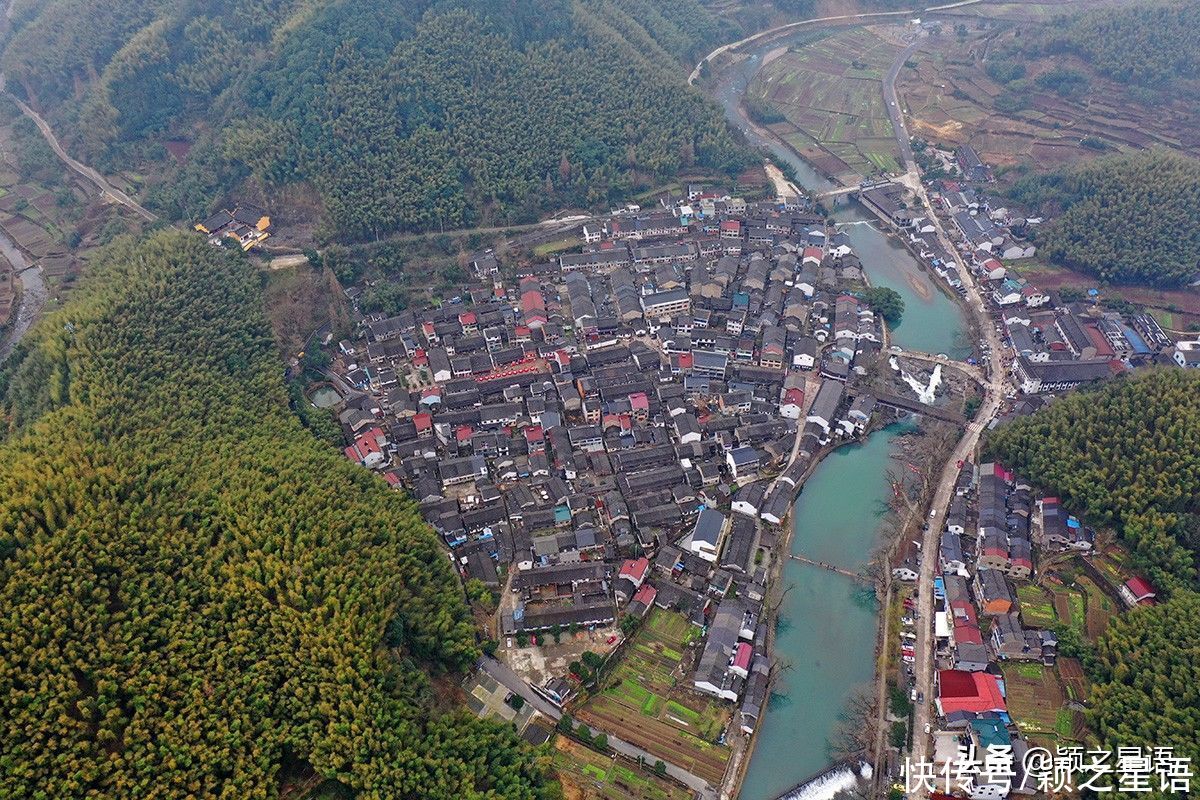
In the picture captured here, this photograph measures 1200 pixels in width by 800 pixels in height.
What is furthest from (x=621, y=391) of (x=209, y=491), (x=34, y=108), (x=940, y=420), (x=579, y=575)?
(x=34, y=108)

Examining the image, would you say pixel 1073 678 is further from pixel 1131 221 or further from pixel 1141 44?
pixel 1141 44

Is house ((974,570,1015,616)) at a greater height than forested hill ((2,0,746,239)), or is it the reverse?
forested hill ((2,0,746,239))

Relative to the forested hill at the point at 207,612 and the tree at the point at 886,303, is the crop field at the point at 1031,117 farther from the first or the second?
the forested hill at the point at 207,612

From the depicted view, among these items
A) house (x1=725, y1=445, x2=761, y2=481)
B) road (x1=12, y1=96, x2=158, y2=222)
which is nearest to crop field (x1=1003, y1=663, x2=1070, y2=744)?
house (x1=725, y1=445, x2=761, y2=481)

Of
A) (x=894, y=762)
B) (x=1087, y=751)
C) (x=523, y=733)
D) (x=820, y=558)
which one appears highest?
(x=820, y=558)

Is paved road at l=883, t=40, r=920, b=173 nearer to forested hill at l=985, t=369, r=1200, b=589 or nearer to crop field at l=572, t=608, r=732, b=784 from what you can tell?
forested hill at l=985, t=369, r=1200, b=589

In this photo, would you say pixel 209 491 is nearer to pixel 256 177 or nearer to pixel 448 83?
pixel 256 177

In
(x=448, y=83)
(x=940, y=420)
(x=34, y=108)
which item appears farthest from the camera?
(x=34, y=108)
